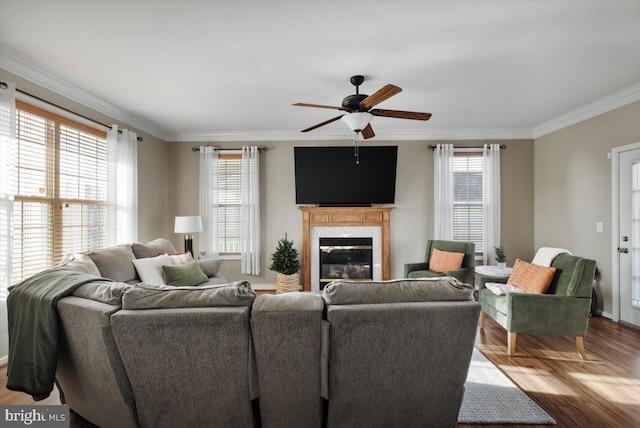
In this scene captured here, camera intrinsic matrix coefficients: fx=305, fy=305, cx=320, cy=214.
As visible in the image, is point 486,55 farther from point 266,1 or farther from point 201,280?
point 201,280

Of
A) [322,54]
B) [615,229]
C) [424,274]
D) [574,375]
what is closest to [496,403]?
[574,375]

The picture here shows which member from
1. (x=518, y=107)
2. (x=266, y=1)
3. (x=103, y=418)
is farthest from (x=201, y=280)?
(x=518, y=107)

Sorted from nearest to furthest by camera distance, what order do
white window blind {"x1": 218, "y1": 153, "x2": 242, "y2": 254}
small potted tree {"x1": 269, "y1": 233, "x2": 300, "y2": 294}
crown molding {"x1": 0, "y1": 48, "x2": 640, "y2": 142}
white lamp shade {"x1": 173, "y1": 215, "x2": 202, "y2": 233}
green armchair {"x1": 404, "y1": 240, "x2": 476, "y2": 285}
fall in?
crown molding {"x1": 0, "y1": 48, "x2": 640, "y2": 142}
green armchair {"x1": 404, "y1": 240, "x2": 476, "y2": 285}
white lamp shade {"x1": 173, "y1": 215, "x2": 202, "y2": 233}
small potted tree {"x1": 269, "y1": 233, "x2": 300, "y2": 294}
white window blind {"x1": 218, "y1": 153, "x2": 242, "y2": 254}

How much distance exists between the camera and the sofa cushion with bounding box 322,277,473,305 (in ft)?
5.21

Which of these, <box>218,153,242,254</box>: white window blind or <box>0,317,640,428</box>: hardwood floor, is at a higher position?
<box>218,153,242,254</box>: white window blind

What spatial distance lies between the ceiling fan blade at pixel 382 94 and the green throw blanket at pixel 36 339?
242 cm

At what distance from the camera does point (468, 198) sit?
5.10 metres

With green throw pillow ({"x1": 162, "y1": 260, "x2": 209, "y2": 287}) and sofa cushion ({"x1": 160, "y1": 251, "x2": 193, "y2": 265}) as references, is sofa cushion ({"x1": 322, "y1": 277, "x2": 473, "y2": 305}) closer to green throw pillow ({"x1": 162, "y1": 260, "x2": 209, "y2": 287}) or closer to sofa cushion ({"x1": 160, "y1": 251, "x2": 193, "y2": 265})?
green throw pillow ({"x1": 162, "y1": 260, "x2": 209, "y2": 287})

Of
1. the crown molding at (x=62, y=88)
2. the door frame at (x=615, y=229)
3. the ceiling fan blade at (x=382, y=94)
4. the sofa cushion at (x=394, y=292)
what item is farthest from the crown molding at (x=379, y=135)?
the sofa cushion at (x=394, y=292)

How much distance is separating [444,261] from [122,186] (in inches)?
180

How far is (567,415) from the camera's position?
1.98 metres

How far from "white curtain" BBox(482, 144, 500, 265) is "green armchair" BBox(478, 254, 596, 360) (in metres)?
2.15

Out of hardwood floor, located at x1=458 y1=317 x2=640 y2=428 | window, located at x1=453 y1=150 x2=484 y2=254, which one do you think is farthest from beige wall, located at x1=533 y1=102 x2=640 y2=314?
hardwood floor, located at x1=458 y1=317 x2=640 y2=428

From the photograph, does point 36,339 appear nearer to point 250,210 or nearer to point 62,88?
point 62,88
